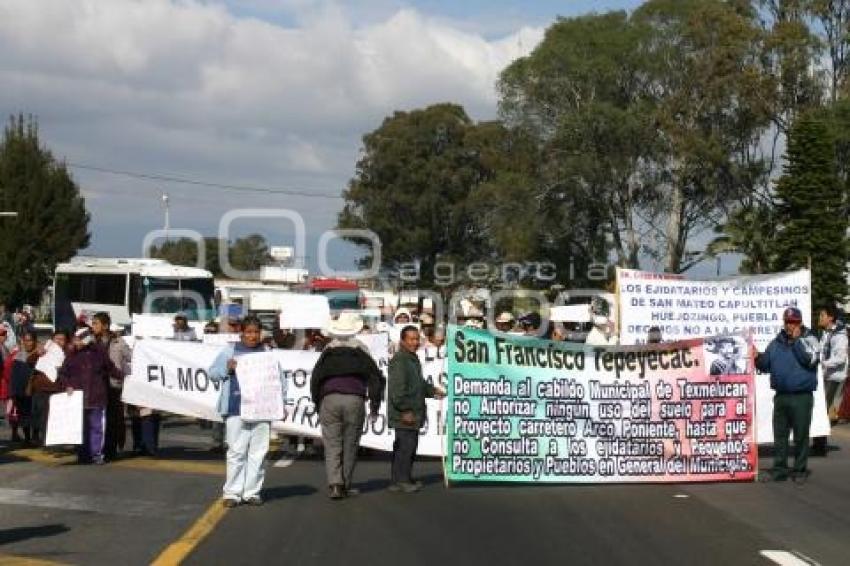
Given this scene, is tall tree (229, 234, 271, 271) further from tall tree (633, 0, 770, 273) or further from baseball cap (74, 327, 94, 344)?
baseball cap (74, 327, 94, 344)

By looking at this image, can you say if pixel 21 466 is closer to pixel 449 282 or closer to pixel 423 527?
pixel 423 527

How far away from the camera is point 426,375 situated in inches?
639

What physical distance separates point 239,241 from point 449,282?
6440 cm

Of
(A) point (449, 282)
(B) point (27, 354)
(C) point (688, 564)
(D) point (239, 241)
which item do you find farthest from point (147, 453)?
(D) point (239, 241)

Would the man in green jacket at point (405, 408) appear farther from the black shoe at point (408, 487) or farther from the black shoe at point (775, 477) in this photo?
the black shoe at point (775, 477)

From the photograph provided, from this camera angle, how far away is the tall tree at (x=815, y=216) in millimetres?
36594

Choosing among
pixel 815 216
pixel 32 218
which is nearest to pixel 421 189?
pixel 32 218

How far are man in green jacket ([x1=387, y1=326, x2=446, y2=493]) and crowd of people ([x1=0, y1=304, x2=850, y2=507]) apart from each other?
0.01m

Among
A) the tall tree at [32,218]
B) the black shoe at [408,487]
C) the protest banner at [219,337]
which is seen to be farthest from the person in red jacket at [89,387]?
the tall tree at [32,218]

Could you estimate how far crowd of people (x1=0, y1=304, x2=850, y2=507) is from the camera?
12055 millimetres

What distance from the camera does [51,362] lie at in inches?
640

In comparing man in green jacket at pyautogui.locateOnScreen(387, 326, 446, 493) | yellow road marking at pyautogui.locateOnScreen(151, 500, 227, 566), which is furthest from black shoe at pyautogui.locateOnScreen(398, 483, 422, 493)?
yellow road marking at pyautogui.locateOnScreen(151, 500, 227, 566)

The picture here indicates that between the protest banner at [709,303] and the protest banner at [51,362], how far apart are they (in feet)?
23.3

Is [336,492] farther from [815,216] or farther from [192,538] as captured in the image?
[815,216]
